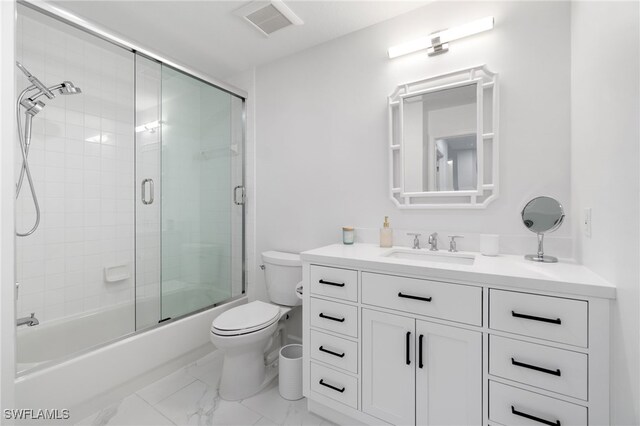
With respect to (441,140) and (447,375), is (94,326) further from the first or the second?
(441,140)

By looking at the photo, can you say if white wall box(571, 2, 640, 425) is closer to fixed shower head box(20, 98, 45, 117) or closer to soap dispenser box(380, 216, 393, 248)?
soap dispenser box(380, 216, 393, 248)

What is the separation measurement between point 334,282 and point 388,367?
447 millimetres

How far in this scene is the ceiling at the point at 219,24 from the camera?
170 centimetres

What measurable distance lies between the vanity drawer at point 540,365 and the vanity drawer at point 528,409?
0.04m

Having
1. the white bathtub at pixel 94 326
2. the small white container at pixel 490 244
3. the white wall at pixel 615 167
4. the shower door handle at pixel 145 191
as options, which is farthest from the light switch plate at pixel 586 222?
the shower door handle at pixel 145 191

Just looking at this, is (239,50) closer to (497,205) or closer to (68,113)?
(68,113)

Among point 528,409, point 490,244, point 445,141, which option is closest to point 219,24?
point 445,141

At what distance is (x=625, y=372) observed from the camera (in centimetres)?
82

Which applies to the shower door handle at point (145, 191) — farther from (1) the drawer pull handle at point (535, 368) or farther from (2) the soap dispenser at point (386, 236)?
(1) the drawer pull handle at point (535, 368)

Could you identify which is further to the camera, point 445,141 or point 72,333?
point 72,333

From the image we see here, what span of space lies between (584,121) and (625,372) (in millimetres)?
940

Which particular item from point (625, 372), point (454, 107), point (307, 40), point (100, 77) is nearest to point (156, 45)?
point (100, 77)

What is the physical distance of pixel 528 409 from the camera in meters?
1.02

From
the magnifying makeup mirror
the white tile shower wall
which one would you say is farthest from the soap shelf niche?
the magnifying makeup mirror
